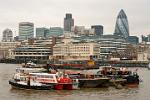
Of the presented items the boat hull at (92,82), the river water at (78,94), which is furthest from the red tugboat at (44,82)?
the boat hull at (92,82)

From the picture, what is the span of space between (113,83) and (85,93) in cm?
1021

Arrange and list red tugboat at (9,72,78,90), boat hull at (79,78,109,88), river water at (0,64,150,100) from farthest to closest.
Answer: boat hull at (79,78,109,88)
red tugboat at (9,72,78,90)
river water at (0,64,150,100)

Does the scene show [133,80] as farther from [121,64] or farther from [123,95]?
[121,64]

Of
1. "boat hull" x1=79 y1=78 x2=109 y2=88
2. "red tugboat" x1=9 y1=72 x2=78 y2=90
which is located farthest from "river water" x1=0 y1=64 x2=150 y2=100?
"boat hull" x1=79 y1=78 x2=109 y2=88

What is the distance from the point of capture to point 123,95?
196ft

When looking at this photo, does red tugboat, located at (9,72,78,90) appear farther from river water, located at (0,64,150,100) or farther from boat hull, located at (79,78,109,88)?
boat hull, located at (79,78,109,88)

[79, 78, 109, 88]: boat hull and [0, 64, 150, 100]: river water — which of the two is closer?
[0, 64, 150, 100]: river water

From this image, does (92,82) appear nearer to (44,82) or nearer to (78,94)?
(44,82)

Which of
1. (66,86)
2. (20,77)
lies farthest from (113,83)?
(20,77)

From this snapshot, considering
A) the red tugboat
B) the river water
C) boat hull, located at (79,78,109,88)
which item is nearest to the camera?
the river water

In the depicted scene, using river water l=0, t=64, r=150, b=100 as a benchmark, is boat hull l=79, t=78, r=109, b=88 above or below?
above

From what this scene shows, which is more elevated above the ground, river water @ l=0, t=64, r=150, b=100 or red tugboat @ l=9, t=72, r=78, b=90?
red tugboat @ l=9, t=72, r=78, b=90

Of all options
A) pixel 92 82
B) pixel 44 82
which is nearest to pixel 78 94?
pixel 44 82

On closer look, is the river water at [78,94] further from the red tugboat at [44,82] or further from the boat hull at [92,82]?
the boat hull at [92,82]
